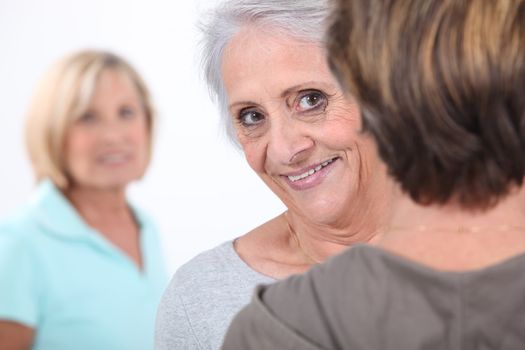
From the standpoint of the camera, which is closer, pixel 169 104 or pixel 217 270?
pixel 217 270

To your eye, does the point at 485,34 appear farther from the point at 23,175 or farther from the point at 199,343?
the point at 23,175

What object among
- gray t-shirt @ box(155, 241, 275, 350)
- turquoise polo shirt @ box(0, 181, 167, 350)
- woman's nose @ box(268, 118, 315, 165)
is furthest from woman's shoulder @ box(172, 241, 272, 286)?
turquoise polo shirt @ box(0, 181, 167, 350)

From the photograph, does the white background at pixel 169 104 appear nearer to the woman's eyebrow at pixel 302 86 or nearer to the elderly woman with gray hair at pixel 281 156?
the elderly woman with gray hair at pixel 281 156

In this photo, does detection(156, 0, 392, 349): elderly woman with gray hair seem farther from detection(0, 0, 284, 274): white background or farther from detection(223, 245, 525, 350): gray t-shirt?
detection(0, 0, 284, 274): white background

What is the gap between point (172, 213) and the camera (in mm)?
3771

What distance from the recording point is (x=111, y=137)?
3.71 metres

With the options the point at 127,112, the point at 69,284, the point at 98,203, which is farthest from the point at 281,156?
the point at 127,112

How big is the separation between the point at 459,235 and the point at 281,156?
2.32 feet

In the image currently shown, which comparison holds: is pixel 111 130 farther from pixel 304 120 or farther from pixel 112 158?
pixel 304 120

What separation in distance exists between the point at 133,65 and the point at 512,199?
2894mm

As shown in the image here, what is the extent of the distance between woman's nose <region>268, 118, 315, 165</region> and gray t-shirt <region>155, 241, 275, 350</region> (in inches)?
9.6

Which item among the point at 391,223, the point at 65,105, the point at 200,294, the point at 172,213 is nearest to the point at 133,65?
the point at 65,105

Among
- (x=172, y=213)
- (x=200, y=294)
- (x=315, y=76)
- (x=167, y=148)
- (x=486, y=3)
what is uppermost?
(x=167, y=148)

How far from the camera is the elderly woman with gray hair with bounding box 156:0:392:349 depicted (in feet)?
5.45
